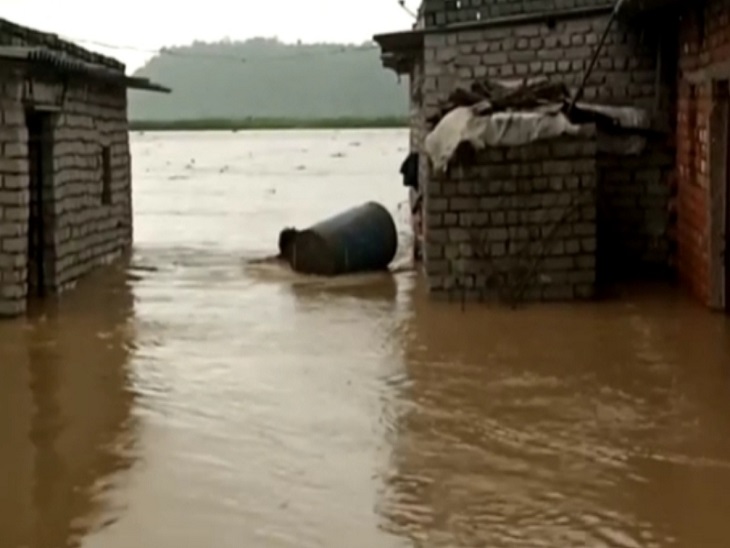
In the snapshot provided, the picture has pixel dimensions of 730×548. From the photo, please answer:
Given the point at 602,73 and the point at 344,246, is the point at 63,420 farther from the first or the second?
the point at 602,73

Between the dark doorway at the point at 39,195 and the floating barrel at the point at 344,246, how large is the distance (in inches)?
122

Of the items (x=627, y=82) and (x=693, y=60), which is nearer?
(x=693, y=60)

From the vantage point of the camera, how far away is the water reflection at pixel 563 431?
6.01m

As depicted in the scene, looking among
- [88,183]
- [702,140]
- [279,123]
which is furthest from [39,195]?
[279,123]

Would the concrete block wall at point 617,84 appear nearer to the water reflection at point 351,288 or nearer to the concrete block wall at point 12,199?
the water reflection at point 351,288

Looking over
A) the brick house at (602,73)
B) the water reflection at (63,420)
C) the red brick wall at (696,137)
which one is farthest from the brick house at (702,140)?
the water reflection at (63,420)


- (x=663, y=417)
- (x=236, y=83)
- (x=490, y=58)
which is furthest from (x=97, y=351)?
(x=236, y=83)

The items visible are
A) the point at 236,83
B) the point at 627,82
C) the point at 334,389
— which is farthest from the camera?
the point at 236,83

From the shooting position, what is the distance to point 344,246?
1487 cm

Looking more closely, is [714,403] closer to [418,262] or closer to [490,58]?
[490,58]

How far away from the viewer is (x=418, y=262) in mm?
16047

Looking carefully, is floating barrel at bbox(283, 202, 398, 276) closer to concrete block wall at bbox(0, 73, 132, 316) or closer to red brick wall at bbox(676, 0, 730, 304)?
concrete block wall at bbox(0, 73, 132, 316)

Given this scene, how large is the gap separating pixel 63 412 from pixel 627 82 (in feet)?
27.0

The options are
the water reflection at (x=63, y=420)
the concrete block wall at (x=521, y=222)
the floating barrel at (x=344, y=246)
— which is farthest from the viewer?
the floating barrel at (x=344, y=246)
